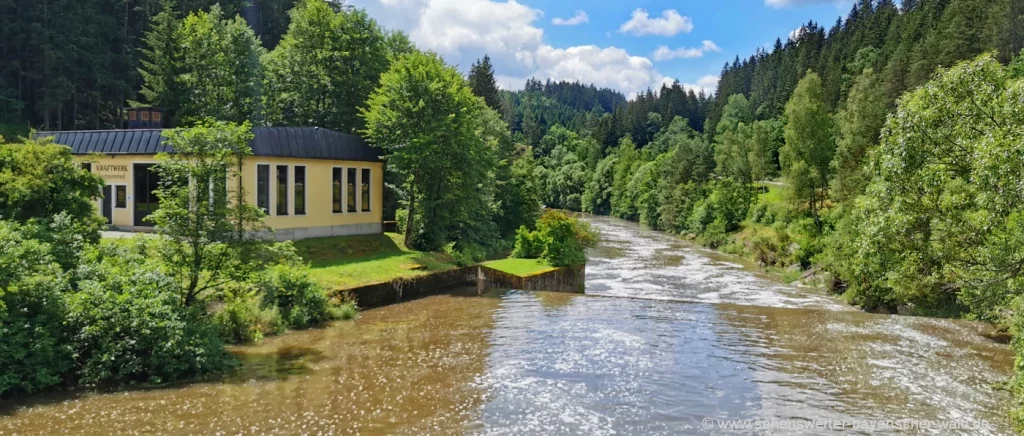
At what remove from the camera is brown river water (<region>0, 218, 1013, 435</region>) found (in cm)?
984

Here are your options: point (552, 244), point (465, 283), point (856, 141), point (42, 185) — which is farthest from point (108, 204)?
point (856, 141)

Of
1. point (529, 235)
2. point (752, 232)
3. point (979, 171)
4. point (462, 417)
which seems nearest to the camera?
point (462, 417)

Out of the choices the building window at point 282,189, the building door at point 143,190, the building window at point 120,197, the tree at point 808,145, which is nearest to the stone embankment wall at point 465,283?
the building window at point 282,189

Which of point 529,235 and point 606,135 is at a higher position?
point 606,135

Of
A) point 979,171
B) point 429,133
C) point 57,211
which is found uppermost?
point 429,133

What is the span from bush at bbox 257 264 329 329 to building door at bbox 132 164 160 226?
9.88 meters

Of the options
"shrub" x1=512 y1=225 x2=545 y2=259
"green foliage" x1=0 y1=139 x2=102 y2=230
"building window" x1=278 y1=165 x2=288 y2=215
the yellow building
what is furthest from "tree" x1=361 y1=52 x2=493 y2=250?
"green foliage" x1=0 y1=139 x2=102 y2=230

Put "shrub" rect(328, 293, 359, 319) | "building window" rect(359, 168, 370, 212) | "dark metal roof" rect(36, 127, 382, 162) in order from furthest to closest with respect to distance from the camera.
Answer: "building window" rect(359, 168, 370, 212) → "dark metal roof" rect(36, 127, 382, 162) → "shrub" rect(328, 293, 359, 319)

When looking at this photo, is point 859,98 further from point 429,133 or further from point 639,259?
point 429,133

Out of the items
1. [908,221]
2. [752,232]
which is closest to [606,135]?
[752,232]

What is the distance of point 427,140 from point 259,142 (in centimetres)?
613

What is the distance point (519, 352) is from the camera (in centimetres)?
1442

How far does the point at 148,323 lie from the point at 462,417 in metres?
5.74

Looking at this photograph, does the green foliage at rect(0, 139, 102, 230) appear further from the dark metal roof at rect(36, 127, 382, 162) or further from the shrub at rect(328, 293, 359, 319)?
the dark metal roof at rect(36, 127, 382, 162)
